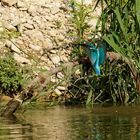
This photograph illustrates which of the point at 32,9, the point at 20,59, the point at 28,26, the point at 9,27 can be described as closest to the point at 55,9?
the point at 32,9

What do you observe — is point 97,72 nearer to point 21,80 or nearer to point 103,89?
point 103,89

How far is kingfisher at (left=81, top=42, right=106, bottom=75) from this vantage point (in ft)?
26.8

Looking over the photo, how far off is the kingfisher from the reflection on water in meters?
0.64

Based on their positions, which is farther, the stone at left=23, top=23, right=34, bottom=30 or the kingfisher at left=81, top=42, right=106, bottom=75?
the stone at left=23, top=23, right=34, bottom=30

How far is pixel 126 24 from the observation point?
8977 millimetres

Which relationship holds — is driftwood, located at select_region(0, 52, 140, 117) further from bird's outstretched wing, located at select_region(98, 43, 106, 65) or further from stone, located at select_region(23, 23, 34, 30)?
stone, located at select_region(23, 23, 34, 30)

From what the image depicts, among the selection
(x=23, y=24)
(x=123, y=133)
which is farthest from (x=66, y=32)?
(x=123, y=133)

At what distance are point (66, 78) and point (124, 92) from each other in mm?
833

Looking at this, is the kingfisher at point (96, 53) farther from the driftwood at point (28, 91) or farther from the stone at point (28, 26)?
the stone at point (28, 26)

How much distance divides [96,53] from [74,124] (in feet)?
3.63

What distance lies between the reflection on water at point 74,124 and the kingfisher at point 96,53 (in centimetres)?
64

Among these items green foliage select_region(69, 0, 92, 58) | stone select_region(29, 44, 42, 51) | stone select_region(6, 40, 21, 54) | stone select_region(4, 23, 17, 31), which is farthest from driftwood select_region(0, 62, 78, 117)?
stone select_region(4, 23, 17, 31)

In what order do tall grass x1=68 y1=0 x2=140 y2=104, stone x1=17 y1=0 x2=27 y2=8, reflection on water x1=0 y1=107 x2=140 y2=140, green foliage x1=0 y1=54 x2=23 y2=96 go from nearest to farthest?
1. reflection on water x1=0 y1=107 x2=140 y2=140
2. tall grass x1=68 y1=0 x2=140 y2=104
3. green foliage x1=0 y1=54 x2=23 y2=96
4. stone x1=17 y1=0 x2=27 y2=8

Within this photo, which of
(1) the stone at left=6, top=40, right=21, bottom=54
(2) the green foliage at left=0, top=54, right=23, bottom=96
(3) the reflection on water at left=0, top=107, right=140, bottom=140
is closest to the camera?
(3) the reflection on water at left=0, top=107, right=140, bottom=140
